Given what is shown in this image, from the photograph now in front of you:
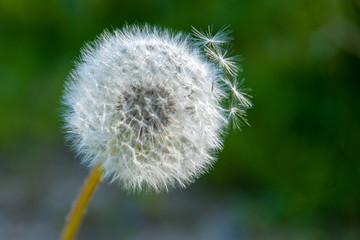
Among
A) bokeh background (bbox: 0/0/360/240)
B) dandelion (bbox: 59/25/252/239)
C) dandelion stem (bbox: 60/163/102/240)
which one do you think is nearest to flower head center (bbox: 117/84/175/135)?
dandelion (bbox: 59/25/252/239)

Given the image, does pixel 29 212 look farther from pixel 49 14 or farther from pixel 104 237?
pixel 49 14

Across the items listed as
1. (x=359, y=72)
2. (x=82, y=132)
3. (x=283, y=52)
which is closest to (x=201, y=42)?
(x=82, y=132)

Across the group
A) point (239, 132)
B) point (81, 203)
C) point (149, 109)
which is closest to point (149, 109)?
point (149, 109)

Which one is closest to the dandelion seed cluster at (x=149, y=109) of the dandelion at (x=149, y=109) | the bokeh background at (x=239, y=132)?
the dandelion at (x=149, y=109)

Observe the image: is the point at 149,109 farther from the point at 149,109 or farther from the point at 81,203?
the point at 81,203

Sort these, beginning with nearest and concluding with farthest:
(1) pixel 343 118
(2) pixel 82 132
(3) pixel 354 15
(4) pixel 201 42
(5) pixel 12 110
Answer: (2) pixel 82 132, (4) pixel 201 42, (1) pixel 343 118, (3) pixel 354 15, (5) pixel 12 110

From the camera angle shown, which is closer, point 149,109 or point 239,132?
point 149,109

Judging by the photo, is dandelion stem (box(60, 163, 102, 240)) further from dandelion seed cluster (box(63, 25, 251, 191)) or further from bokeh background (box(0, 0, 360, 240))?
bokeh background (box(0, 0, 360, 240))
